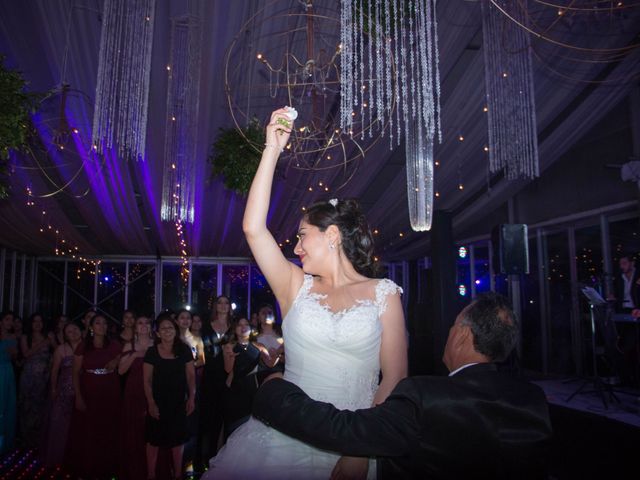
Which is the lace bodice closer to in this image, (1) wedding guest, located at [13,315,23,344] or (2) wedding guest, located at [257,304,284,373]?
(2) wedding guest, located at [257,304,284,373]

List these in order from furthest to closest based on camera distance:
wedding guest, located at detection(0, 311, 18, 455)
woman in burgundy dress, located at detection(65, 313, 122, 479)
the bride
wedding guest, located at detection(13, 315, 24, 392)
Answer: wedding guest, located at detection(13, 315, 24, 392) < wedding guest, located at detection(0, 311, 18, 455) < woman in burgundy dress, located at detection(65, 313, 122, 479) < the bride

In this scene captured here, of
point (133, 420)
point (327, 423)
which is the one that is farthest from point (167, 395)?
point (327, 423)

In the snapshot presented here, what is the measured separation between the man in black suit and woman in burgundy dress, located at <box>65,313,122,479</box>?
449 cm

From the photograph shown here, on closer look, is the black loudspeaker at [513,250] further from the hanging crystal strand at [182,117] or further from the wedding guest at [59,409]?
the wedding guest at [59,409]

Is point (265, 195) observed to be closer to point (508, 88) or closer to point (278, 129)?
point (278, 129)

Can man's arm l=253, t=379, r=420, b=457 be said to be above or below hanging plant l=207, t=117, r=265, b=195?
below

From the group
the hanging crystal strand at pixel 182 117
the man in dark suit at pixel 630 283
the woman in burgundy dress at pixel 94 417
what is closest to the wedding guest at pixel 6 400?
the woman in burgundy dress at pixel 94 417

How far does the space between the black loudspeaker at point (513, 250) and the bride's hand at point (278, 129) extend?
574 centimetres

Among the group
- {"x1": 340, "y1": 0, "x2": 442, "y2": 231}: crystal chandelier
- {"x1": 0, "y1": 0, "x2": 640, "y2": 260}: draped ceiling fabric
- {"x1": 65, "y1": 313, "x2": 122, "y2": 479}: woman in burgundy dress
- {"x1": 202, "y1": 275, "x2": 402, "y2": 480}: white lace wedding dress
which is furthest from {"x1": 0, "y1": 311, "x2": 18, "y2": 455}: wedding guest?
{"x1": 202, "y1": 275, "x2": 402, "y2": 480}: white lace wedding dress

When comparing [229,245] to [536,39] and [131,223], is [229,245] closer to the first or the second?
[131,223]

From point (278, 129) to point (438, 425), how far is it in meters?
0.95

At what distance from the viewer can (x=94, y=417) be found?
4.80 m

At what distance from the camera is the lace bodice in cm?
157

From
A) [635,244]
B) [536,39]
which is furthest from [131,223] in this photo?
[635,244]
